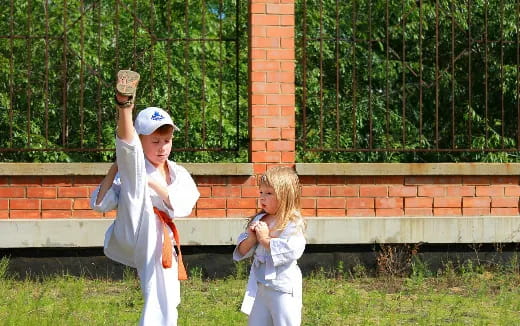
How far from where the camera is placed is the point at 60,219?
338 inches

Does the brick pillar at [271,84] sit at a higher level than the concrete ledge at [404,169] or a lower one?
higher

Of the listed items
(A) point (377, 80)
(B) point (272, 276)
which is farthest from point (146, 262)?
(A) point (377, 80)

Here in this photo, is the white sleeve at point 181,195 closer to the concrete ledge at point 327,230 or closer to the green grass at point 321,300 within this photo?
the green grass at point 321,300

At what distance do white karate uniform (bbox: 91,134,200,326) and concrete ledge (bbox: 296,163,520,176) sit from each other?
3826mm

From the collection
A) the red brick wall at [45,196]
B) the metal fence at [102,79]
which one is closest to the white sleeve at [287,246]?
the red brick wall at [45,196]

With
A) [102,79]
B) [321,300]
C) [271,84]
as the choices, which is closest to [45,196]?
[271,84]

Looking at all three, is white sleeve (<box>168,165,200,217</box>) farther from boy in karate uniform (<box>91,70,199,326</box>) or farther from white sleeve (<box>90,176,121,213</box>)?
white sleeve (<box>90,176,121,213</box>)

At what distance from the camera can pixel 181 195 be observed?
5.02 metres

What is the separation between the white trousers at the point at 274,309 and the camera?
513 cm

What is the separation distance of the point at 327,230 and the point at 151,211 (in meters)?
4.03

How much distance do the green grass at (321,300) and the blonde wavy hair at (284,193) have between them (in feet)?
6.56

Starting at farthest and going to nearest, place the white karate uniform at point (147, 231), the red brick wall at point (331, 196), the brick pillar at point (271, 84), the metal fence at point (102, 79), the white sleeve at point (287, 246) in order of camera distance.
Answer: the metal fence at point (102, 79)
the brick pillar at point (271, 84)
the red brick wall at point (331, 196)
the white sleeve at point (287, 246)
the white karate uniform at point (147, 231)

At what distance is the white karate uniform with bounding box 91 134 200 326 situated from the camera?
4855mm

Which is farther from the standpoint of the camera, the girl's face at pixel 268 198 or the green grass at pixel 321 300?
the green grass at pixel 321 300
